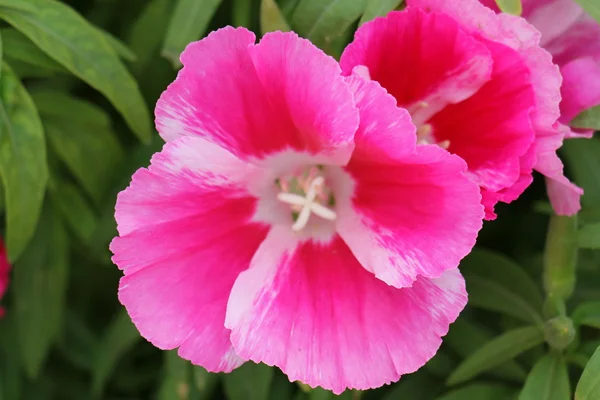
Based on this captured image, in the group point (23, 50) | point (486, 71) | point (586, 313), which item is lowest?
point (23, 50)

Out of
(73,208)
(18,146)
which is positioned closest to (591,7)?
(18,146)

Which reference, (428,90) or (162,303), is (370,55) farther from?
(162,303)

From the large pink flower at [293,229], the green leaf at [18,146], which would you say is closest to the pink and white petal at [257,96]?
the large pink flower at [293,229]

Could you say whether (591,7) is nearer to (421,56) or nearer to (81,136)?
(421,56)

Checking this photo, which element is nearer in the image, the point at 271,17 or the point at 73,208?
the point at 271,17

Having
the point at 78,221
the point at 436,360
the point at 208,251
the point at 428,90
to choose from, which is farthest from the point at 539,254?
the point at 78,221

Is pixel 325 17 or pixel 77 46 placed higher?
pixel 325 17

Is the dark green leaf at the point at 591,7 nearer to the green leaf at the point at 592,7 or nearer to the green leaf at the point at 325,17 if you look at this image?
the green leaf at the point at 592,7

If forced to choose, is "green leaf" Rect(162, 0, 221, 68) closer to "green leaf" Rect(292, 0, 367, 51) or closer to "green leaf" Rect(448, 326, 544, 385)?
"green leaf" Rect(292, 0, 367, 51)

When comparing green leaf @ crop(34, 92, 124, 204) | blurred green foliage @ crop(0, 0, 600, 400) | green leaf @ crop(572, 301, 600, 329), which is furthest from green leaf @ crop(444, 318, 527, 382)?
green leaf @ crop(34, 92, 124, 204)
